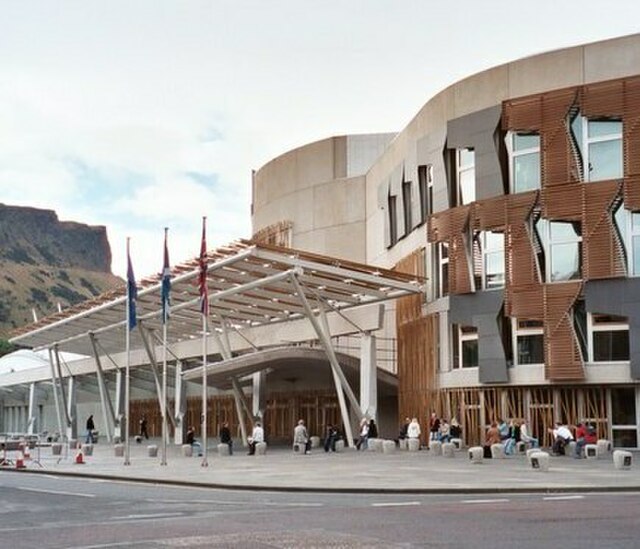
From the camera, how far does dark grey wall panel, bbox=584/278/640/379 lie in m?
40.6

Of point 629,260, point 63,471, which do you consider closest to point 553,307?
point 629,260

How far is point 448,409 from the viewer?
47375 millimetres

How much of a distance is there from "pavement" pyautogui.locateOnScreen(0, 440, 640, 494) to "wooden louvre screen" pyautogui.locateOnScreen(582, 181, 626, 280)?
768 cm

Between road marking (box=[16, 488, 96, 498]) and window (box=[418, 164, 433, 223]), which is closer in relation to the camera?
road marking (box=[16, 488, 96, 498])

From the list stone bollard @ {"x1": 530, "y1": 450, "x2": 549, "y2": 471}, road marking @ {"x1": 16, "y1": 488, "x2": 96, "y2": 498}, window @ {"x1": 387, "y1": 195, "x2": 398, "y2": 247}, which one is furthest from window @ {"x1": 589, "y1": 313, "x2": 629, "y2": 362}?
road marking @ {"x1": 16, "y1": 488, "x2": 96, "y2": 498}

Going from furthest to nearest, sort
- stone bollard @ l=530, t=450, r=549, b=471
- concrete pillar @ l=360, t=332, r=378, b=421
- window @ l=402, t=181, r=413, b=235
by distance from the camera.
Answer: window @ l=402, t=181, r=413, b=235 < concrete pillar @ l=360, t=332, r=378, b=421 < stone bollard @ l=530, t=450, r=549, b=471

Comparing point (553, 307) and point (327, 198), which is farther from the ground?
point (327, 198)

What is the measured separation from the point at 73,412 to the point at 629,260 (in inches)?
2234

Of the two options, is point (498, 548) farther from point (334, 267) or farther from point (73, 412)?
point (73, 412)

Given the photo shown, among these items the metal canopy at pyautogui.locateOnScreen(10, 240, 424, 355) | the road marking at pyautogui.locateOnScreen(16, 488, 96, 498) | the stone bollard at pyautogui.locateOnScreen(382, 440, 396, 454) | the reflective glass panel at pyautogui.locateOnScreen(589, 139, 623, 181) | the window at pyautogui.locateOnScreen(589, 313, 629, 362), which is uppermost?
the reflective glass panel at pyautogui.locateOnScreen(589, 139, 623, 181)

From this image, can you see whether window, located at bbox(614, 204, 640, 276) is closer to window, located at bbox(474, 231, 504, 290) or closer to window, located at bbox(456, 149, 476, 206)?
window, located at bbox(474, 231, 504, 290)

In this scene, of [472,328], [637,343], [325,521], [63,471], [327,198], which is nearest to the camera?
[325,521]

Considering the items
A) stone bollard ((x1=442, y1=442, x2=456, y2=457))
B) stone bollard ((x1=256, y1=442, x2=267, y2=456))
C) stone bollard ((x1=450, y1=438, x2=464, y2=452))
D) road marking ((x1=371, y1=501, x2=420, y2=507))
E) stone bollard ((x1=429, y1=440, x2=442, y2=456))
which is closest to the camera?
road marking ((x1=371, y1=501, x2=420, y2=507))

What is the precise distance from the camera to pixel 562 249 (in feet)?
141
